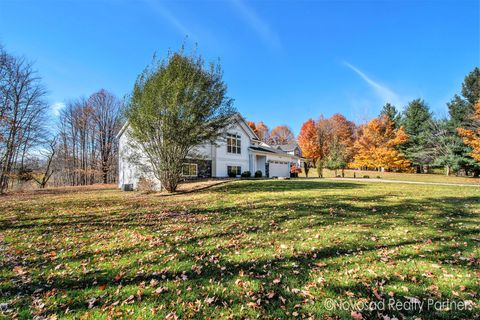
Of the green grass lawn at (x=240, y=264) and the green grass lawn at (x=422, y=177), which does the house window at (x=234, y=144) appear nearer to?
the green grass lawn at (x=240, y=264)

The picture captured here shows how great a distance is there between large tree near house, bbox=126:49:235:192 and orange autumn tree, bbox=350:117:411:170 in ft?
110

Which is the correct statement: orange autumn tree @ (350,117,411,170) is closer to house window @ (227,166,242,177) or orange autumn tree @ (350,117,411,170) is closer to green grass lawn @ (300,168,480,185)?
green grass lawn @ (300,168,480,185)

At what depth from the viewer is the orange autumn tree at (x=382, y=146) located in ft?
123

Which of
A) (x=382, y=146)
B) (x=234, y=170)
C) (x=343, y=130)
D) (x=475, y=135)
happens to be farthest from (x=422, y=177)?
(x=234, y=170)

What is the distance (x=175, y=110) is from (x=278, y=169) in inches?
793

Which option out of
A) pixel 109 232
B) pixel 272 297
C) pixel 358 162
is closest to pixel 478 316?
pixel 272 297

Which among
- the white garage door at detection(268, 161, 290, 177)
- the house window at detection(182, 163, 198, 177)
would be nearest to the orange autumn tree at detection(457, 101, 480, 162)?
the white garage door at detection(268, 161, 290, 177)

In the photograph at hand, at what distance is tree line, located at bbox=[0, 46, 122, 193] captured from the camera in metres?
20.9

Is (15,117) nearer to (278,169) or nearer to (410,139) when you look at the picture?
(278,169)

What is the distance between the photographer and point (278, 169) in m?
30.5

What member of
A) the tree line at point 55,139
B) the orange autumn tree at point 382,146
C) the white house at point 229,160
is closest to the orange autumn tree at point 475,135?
the orange autumn tree at point 382,146

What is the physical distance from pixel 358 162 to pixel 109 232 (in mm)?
41710

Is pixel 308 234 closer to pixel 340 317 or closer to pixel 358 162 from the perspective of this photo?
pixel 340 317

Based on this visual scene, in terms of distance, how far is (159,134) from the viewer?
13656 millimetres
